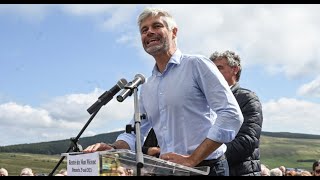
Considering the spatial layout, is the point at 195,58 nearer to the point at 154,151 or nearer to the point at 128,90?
the point at 128,90

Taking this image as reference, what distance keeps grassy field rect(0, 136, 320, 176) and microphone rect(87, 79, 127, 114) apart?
121164 mm

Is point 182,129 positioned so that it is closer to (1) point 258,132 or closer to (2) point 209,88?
(2) point 209,88

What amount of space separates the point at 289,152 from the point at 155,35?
458 feet

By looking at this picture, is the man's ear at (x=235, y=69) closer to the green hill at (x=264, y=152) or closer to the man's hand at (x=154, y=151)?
the man's hand at (x=154, y=151)

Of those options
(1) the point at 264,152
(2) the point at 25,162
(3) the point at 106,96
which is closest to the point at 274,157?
(1) the point at 264,152

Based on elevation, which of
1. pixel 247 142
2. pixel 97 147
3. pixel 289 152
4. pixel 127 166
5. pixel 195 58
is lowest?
pixel 127 166

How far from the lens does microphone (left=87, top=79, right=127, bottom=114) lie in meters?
3.52

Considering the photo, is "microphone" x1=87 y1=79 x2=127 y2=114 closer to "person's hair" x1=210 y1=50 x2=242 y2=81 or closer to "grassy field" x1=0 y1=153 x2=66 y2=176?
"person's hair" x1=210 y1=50 x2=242 y2=81

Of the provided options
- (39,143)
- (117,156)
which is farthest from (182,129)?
(39,143)

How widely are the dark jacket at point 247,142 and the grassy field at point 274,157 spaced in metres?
120

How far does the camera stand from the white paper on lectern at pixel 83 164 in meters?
2.74

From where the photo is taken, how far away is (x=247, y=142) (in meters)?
5.08

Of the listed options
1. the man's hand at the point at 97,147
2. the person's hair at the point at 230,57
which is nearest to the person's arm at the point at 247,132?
the person's hair at the point at 230,57

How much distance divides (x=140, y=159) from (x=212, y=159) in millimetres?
904
